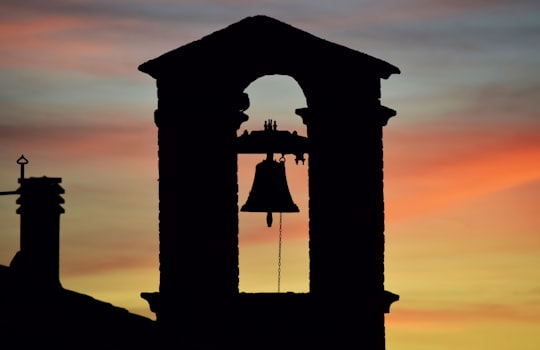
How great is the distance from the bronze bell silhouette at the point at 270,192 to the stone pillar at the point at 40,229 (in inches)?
85.0

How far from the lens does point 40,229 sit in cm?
1986

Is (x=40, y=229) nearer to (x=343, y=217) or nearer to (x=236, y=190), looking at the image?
(x=236, y=190)

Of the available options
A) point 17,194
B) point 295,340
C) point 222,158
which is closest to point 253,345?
point 295,340

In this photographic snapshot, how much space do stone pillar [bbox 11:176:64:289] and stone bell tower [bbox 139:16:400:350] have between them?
1218 millimetres

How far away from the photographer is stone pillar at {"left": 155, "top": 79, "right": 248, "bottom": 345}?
19250 mm

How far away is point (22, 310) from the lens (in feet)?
55.4

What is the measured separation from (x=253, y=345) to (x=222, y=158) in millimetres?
2043

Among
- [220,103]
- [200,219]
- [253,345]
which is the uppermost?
[220,103]

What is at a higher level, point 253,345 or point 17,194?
point 17,194

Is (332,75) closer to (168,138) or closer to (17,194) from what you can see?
(168,138)

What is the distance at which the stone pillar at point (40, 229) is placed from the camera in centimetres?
1966

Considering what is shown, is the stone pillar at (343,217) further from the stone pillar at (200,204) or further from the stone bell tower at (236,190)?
the stone pillar at (200,204)

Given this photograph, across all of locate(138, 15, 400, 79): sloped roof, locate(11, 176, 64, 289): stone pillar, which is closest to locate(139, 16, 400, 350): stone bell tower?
locate(138, 15, 400, 79): sloped roof

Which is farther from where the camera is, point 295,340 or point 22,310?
point 295,340
